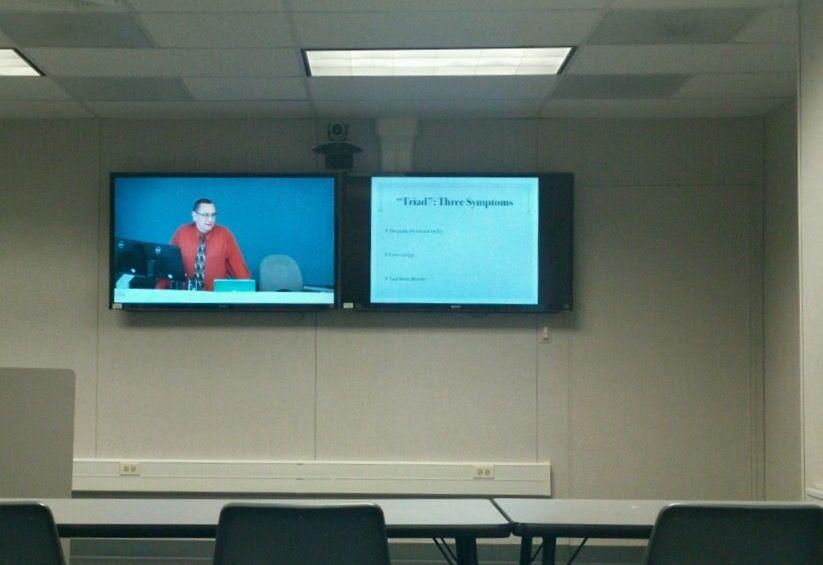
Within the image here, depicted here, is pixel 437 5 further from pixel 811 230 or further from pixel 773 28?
pixel 811 230

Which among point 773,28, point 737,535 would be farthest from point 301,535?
point 773,28

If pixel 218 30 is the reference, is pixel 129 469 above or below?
below

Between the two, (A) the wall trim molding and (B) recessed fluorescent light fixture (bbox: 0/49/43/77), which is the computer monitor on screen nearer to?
(A) the wall trim molding

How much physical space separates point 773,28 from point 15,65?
3.55 metres

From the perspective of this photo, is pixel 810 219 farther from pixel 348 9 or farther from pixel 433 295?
pixel 433 295

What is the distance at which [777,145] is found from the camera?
18.1 ft

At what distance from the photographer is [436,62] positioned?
4672 mm

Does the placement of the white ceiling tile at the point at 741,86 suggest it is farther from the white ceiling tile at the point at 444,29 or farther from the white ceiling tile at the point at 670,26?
the white ceiling tile at the point at 444,29

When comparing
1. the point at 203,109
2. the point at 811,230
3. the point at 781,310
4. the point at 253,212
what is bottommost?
the point at 781,310

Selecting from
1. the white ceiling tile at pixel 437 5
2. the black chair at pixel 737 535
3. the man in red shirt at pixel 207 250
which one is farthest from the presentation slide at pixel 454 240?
the black chair at pixel 737 535

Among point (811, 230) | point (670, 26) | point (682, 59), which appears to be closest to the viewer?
point (811, 230)

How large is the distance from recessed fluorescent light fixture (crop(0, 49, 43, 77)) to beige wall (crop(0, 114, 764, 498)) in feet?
3.50

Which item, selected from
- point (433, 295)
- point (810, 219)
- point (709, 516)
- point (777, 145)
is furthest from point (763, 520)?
point (777, 145)

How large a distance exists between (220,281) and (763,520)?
150 inches
